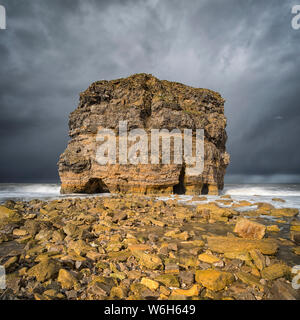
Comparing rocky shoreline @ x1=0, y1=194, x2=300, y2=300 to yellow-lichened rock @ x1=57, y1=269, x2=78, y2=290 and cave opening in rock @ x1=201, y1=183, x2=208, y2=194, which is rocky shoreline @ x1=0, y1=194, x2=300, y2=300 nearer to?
yellow-lichened rock @ x1=57, y1=269, x2=78, y2=290

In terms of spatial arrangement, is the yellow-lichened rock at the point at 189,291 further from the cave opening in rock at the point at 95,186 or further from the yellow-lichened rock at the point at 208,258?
the cave opening in rock at the point at 95,186

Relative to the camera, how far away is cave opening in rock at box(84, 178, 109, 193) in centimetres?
2436

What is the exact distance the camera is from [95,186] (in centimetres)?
2533

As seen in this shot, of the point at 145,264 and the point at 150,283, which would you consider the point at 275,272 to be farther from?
the point at 145,264

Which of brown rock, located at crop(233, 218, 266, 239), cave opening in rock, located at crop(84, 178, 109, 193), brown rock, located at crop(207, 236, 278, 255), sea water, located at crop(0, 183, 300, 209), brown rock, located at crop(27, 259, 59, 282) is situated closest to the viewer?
brown rock, located at crop(27, 259, 59, 282)

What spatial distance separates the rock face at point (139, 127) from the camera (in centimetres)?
2198

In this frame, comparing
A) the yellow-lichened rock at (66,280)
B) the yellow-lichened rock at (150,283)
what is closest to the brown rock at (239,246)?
the yellow-lichened rock at (150,283)

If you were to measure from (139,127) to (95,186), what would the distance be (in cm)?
1127

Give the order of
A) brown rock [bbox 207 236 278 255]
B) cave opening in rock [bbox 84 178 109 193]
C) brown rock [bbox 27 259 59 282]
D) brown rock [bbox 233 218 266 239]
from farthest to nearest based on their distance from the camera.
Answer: cave opening in rock [bbox 84 178 109 193] → brown rock [bbox 233 218 266 239] → brown rock [bbox 207 236 278 255] → brown rock [bbox 27 259 59 282]

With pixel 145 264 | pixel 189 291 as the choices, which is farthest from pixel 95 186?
pixel 189 291

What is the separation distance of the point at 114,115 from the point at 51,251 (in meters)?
22.3

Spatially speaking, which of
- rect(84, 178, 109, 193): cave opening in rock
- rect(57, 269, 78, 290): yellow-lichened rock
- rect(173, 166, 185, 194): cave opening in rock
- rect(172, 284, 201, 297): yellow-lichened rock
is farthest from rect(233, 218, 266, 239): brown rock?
rect(84, 178, 109, 193): cave opening in rock
